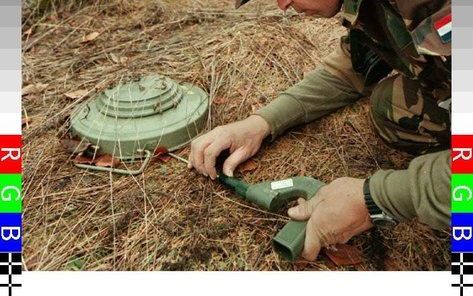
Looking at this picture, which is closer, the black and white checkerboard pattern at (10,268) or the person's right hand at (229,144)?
the black and white checkerboard pattern at (10,268)

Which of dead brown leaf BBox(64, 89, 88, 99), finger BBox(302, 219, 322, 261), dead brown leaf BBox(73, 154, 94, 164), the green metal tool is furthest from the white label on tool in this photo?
→ dead brown leaf BBox(64, 89, 88, 99)

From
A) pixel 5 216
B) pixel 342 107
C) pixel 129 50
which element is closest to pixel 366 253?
pixel 342 107

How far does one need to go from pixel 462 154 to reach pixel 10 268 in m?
1.33

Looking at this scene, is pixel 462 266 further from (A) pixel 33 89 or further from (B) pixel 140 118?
(A) pixel 33 89

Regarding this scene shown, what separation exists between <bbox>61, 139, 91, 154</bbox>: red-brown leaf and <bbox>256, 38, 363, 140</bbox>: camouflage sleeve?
2.36 ft

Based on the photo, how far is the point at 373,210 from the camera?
1.59m

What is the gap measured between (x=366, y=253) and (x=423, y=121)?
24.3 inches

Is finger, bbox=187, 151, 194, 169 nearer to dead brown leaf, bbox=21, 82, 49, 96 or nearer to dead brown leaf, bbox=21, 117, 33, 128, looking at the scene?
dead brown leaf, bbox=21, 117, 33, 128

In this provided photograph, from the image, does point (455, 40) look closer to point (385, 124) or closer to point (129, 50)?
point (385, 124)

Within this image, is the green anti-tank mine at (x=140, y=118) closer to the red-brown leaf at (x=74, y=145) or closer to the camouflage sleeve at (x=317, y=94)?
the red-brown leaf at (x=74, y=145)

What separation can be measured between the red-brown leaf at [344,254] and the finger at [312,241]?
0.05 m

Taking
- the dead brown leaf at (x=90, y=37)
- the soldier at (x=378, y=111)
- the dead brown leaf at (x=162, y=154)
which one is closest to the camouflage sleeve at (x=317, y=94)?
the soldier at (x=378, y=111)

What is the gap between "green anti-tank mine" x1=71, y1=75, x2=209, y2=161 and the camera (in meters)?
2.15

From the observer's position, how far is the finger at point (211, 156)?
6.47 feet
